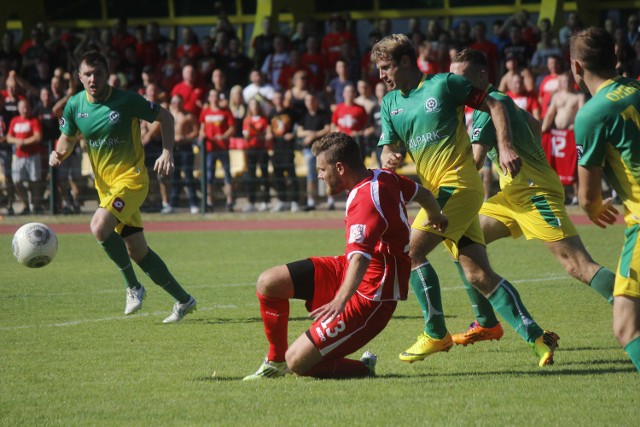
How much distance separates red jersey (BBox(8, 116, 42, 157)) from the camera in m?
19.8

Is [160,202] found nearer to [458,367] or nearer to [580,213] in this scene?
[580,213]

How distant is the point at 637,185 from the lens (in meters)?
5.13

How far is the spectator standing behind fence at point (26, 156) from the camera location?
64.8 feet

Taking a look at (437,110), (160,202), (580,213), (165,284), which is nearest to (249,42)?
(160,202)

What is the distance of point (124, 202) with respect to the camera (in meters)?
9.33

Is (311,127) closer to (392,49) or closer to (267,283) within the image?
(392,49)

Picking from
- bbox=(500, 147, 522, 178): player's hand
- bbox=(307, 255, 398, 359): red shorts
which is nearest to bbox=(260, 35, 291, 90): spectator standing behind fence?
bbox=(500, 147, 522, 178): player's hand

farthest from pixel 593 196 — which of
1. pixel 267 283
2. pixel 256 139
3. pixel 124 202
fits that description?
pixel 256 139

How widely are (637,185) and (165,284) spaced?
5.17m

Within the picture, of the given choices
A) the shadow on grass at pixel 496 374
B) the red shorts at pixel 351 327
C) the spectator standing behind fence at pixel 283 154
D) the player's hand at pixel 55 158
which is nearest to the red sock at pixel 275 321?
the shadow on grass at pixel 496 374

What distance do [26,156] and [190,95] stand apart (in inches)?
129

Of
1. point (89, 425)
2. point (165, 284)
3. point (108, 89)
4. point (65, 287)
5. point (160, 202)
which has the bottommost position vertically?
point (160, 202)

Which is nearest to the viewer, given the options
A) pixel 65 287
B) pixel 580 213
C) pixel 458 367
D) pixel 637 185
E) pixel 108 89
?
pixel 637 185

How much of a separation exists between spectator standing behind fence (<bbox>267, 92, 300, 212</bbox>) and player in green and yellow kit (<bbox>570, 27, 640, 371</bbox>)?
1413 centimetres
